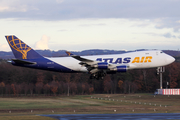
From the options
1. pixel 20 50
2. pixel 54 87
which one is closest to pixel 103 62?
pixel 20 50

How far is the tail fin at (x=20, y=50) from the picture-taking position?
57969 millimetres

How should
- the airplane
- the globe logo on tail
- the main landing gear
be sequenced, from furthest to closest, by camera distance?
1. the globe logo on tail
2. the main landing gear
3. the airplane

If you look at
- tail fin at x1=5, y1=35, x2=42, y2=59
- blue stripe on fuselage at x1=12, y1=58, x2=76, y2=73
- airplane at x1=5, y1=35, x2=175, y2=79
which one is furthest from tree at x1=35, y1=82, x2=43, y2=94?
airplane at x1=5, y1=35, x2=175, y2=79

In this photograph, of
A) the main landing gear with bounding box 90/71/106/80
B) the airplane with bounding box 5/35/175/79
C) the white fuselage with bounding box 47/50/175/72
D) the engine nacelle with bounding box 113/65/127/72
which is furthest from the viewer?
the main landing gear with bounding box 90/71/106/80

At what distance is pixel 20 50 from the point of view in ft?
191

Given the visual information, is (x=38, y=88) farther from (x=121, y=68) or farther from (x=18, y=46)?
(x=121, y=68)

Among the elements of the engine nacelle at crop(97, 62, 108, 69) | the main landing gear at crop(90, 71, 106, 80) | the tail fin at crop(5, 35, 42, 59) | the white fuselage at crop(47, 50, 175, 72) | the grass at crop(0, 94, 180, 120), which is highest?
the tail fin at crop(5, 35, 42, 59)

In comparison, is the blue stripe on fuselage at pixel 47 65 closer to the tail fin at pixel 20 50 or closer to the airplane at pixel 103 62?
the airplane at pixel 103 62

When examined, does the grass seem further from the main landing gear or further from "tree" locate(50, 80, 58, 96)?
"tree" locate(50, 80, 58, 96)

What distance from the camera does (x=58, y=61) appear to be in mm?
55438

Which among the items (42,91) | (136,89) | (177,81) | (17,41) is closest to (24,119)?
(17,41)

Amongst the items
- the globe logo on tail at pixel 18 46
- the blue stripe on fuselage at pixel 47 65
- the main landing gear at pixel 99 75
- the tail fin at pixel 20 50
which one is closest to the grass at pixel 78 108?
the blue stripe on fuselage at pixel 47 65

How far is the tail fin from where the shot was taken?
5797 centimetres

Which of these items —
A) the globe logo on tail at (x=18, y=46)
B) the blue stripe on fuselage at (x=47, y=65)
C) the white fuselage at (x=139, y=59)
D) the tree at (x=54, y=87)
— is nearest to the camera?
the white fuselage at (x=139, y=59)
